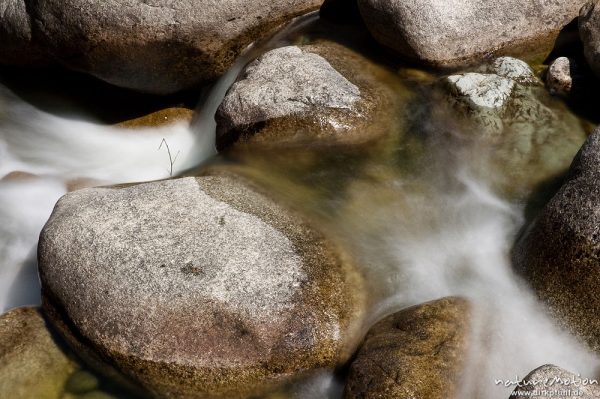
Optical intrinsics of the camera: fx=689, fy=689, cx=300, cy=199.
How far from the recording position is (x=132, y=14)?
6492mm

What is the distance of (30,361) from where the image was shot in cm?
457

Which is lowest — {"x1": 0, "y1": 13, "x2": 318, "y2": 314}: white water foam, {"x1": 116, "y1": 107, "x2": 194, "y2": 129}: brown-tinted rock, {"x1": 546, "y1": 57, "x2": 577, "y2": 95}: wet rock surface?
{"x1": 0, "y1": 13, "x2": 318, "y2": 314}: white water foam

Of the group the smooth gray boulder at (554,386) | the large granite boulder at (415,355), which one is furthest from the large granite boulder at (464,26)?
the smooth gray boulder at (554,386)

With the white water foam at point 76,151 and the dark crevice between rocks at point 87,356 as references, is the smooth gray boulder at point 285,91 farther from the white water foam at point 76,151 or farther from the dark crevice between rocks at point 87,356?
the dark crevice between rocks at point 87,356

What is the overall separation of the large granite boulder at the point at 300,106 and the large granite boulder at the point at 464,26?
56 cm

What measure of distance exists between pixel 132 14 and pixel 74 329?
10.6ft

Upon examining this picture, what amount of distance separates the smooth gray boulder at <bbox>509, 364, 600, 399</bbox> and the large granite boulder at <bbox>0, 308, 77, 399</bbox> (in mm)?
2847

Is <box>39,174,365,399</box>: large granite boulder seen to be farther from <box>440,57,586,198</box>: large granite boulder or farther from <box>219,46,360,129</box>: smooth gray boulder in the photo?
<box>440,57,586,198</box>: large granite boulder

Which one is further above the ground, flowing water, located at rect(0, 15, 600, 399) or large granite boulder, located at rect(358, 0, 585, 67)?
large granite boulder, located at rect(358, 0, 585, 67)

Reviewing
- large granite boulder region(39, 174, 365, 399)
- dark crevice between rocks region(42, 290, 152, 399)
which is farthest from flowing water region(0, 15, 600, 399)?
dark crevice between rocks region(42, 290, 152, 399)

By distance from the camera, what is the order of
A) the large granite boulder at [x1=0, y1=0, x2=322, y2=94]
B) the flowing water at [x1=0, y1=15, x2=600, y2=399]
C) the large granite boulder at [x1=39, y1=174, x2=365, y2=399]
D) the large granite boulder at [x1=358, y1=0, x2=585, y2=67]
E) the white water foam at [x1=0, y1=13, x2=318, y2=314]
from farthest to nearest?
the large granite boulder at [x1=0, y1=0, x2=322, y2=94]
the large granite boulder at [x1=358, y1=0, x2=585, y2=67]
the white water foam at [x1=0, y1=13, x2=318, y2=314]
the flowing water at [x1=0, y1=15, x2=600, y2=399]
the large granite boulder at [x1=39, y1=174, x2=365, y2=399]

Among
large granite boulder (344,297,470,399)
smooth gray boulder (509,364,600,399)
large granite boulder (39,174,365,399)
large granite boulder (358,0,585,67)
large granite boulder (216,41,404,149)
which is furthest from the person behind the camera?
large granite boulder (358,0,585,67)

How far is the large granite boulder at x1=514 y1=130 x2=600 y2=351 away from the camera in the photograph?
4.23 metres

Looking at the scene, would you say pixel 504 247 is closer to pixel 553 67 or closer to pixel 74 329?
pixel 553 67
